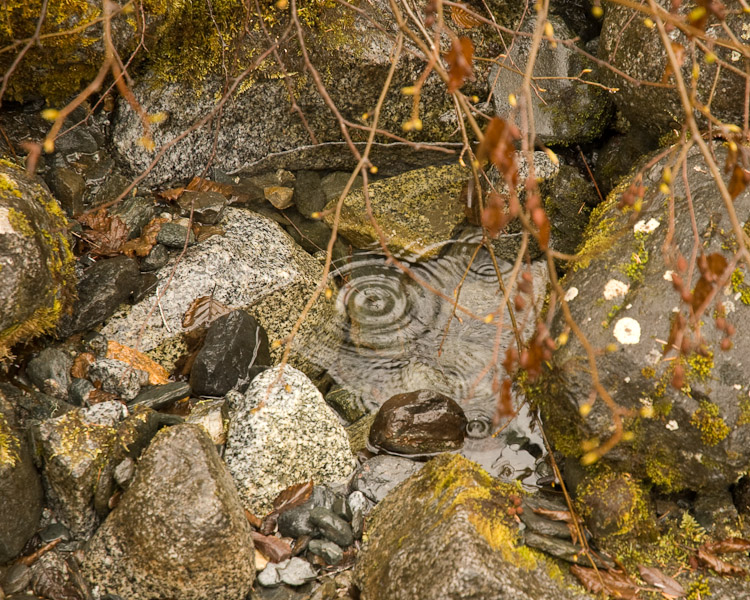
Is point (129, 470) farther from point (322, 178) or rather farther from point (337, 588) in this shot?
point (322, 178)

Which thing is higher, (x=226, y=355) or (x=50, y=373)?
(x=50, y=373)

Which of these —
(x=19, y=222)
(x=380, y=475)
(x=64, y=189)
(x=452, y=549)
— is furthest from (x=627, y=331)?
(x=64, y=189)

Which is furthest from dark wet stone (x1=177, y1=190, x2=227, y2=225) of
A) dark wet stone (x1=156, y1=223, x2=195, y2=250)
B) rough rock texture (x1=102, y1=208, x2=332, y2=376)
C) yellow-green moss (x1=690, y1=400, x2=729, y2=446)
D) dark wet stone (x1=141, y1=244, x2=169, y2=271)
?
yellow-green moss (x1=690, y1=400, x2=729, y2=446)

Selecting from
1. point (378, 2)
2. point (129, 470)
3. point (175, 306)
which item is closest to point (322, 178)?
point (378, 2)

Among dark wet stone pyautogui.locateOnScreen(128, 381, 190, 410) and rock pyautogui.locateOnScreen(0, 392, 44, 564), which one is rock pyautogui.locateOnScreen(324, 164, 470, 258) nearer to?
dark wet stone pyautogui.locateOnScreen(128, 381, 190, 410)

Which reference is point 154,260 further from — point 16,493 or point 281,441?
point 16,493
